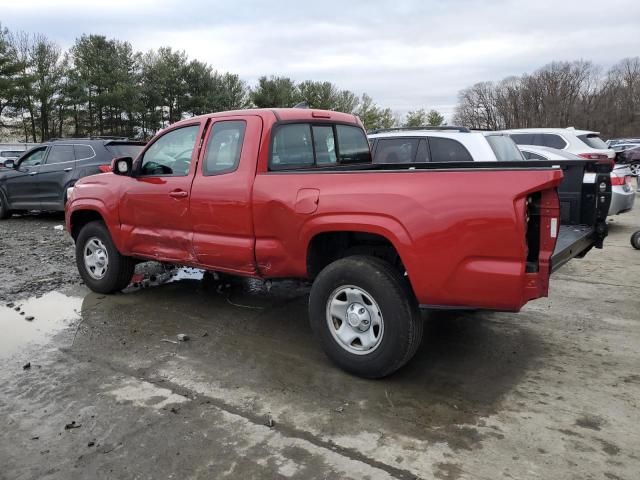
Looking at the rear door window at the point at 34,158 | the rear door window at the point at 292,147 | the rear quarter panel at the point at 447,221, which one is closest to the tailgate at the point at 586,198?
the rear quarter panel at the point at 447,221

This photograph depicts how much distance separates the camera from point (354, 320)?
3.73 metres

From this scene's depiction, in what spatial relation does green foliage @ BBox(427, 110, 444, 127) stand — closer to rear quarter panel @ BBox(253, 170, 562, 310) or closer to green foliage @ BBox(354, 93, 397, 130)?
green foliage @ BBox(354, 93, 397, 130)

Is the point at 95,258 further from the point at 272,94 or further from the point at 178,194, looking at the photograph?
the point at 272,94

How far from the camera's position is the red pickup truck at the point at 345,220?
3.18 meters

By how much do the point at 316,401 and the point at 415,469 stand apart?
932 millimetres

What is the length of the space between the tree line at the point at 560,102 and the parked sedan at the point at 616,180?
77.1 metres

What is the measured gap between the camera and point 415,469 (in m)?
2.72

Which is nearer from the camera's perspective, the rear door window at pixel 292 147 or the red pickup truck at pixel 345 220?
the red pickup truck at pixel 345 220

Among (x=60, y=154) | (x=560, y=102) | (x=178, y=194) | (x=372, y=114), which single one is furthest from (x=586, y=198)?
(x=560, y=102)

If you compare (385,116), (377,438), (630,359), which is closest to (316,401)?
(377,438)

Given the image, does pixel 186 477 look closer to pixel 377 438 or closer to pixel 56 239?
pixel 377 438

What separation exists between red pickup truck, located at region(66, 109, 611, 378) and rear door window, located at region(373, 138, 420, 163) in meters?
1.97

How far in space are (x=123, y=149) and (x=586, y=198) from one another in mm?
9830

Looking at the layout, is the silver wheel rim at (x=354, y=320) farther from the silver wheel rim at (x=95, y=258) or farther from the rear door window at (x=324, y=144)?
the silver wheel rim at (x=95, y=258)
